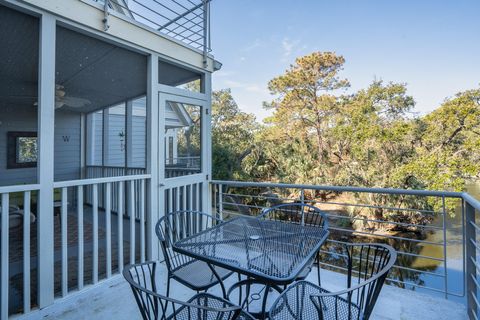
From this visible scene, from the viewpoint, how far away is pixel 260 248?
70.6 inches

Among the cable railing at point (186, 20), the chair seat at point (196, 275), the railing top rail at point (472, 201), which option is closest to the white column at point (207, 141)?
the cable railing at point (186, 20)

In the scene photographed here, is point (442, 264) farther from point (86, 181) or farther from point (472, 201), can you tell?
point (86, 181)

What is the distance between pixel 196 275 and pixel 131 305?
824 mm

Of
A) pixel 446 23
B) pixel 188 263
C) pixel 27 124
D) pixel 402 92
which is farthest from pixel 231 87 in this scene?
pixel 188 263

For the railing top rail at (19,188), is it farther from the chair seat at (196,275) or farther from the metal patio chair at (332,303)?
the metal patio chair at (332,303)

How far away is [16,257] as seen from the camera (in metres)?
3.22

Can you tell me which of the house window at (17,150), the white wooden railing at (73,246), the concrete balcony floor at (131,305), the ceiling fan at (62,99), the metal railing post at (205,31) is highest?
the metal railing post at (205,31)

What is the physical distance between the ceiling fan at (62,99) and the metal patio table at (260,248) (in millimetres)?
3508

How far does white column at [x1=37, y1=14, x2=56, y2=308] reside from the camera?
2160 millimetres

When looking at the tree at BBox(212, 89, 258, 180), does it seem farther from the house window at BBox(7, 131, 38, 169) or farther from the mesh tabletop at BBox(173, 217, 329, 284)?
the mesh tabletop at BBox(173, 217, 329, 284)

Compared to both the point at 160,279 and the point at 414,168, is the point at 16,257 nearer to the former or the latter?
the point at 160,279

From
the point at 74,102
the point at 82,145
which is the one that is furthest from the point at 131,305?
the point at 82,145

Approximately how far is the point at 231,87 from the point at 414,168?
42.2 feet

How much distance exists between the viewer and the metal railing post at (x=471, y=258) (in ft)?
6.73
